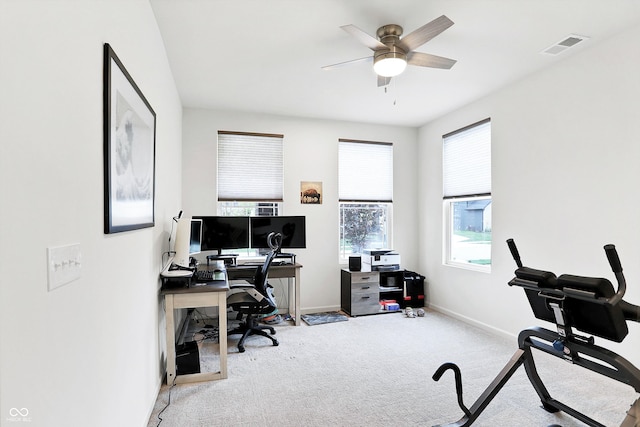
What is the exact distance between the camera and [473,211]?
14.7 feet

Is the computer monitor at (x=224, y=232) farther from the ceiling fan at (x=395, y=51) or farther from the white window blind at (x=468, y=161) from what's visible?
the white window blind at (x=468, y=161)

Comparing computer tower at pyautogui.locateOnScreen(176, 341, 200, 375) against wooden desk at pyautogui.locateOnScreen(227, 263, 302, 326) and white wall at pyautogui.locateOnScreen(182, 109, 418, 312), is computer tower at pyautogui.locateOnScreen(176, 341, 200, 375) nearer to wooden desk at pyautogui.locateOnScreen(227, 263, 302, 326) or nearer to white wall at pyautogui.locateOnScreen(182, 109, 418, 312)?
wooden desk at pyautogui.locateOnScreen(227, 263, 302, 326)

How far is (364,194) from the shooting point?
5.30 meters

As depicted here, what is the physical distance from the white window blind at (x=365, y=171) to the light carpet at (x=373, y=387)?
7.28 ft

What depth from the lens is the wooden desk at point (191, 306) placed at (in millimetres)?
2756

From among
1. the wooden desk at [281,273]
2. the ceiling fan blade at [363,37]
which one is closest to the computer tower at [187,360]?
the wooden desk at [281,273]

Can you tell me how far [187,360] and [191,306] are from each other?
1.70 feet

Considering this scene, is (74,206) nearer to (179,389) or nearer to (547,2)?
(179,389)

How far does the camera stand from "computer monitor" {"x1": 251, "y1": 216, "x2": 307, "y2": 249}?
4434mm

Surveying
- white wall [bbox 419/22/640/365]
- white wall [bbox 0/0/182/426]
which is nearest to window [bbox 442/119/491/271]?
white wall [bbox 419/22/640/365]

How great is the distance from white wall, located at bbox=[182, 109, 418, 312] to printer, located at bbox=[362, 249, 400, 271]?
0.44m

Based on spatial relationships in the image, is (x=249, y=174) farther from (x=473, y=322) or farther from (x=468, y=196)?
(x=473, y=322)

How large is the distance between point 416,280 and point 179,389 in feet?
11.7

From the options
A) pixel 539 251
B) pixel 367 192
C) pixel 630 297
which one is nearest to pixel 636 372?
pixel 630 297
